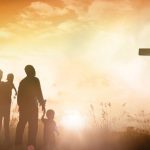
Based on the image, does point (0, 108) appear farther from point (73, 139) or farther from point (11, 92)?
point (73, 139)

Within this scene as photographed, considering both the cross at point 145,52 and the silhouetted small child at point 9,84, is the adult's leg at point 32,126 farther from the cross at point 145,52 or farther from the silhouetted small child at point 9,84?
the cross at point 145,52

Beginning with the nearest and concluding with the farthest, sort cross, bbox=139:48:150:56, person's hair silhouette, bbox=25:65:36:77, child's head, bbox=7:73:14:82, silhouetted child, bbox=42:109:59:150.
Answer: person's hair silhouette, bbox=25:65:36:77, cross, bbox=139:48:150:56, silhouetted child, bbox=42:109:59:150, child's head, bbox=7:73:14:82

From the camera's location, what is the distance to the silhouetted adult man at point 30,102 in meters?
12.6

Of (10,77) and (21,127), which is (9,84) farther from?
(21,127)

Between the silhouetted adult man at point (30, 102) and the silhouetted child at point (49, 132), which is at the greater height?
the silhouetted adult man at point (30, 102)

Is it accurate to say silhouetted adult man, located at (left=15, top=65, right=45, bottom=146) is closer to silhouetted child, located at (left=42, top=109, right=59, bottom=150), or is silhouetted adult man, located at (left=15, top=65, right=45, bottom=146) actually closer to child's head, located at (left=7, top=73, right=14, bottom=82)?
silhouetted child, located at (left=42, top=109, right=59, bottom=150)

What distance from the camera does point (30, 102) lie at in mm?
12586

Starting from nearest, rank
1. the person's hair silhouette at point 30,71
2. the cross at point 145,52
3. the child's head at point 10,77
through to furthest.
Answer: the person's hair silhouette at point 30,71 → the cross at point 145,52 → the child's head at point 10,77

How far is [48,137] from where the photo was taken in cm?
1336

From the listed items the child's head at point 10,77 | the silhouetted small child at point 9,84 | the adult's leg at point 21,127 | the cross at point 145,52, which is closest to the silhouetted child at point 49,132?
the adult's leg at point 21,127

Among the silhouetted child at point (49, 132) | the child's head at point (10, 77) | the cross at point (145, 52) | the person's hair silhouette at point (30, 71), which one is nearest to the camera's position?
the person's hair silhouette at point (30, 71)

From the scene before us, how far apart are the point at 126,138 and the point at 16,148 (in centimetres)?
482

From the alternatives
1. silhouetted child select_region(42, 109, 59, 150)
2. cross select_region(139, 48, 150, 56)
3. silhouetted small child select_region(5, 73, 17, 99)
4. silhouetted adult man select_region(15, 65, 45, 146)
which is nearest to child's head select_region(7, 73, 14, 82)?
silhouetted small child select_region(5, 73, 17, 99)

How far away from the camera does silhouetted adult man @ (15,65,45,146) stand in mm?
12562
